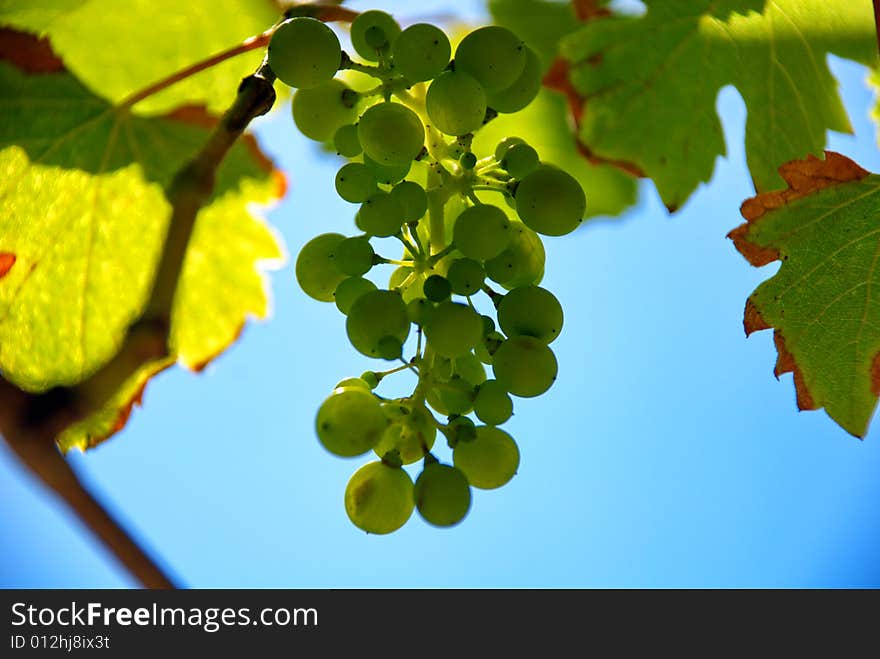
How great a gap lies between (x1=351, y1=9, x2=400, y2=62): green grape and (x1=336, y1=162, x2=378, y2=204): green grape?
0.48 feet

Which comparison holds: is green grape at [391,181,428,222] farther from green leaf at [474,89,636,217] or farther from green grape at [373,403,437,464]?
green leaf at [474,89,636,217]

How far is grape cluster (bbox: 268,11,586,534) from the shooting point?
0.85m

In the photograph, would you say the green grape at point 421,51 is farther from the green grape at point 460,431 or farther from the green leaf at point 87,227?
the green leaf at point 87,227

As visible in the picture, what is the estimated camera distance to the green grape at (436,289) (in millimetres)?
891

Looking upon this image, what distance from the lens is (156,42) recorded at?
147 centimetres

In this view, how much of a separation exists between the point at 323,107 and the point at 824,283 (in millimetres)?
789

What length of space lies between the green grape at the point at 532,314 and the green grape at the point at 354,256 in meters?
0.18

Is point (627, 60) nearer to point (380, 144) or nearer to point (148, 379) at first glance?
point (380, 144)

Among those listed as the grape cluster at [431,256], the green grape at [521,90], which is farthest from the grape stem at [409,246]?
the green grape at [521,90]

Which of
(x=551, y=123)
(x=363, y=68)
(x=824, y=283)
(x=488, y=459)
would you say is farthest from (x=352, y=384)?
(x=551, y=123)

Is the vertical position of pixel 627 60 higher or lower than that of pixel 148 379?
higher

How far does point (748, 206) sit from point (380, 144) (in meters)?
0.61

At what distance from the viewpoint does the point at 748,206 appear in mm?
1179
